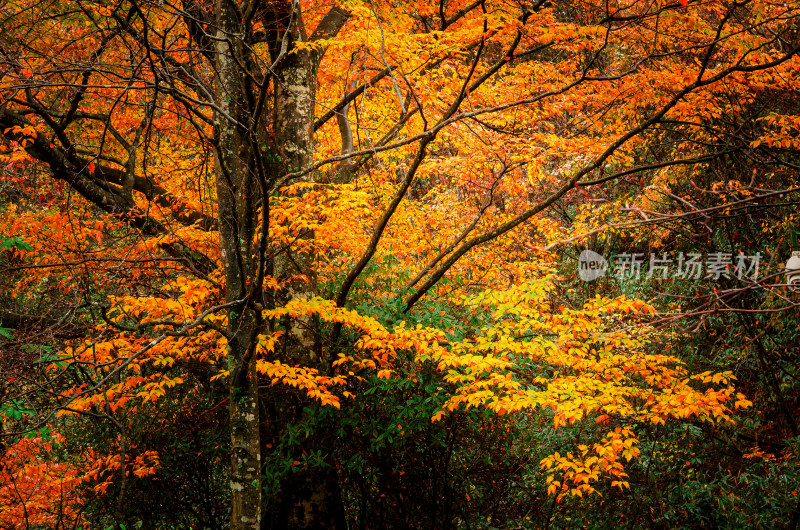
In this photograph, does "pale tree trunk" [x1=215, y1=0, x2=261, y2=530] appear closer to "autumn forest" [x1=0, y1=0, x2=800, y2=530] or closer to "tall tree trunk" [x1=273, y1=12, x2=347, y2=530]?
"autumn forest" [x1=0, y1=0, x2=800, y2=530]

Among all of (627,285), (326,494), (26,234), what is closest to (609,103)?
(627,285)

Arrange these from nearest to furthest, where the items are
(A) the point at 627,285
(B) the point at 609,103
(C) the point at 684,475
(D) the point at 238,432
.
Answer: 1. (D) the point at 238,432
2. (C) the point at 684,475
3. (B) the point at 609,103
4. (A) the point at 627,285

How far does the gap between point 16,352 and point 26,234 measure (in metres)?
2.05

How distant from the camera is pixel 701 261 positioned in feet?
33.4

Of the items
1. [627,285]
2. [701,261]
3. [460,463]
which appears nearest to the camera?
[460,463]

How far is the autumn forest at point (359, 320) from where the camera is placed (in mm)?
5184

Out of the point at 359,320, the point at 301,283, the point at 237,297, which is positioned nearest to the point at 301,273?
the point at 301,283

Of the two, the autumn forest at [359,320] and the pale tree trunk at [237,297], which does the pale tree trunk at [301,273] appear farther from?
the pale tree trunk at [237,297]

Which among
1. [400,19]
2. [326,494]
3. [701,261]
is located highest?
[400,19]

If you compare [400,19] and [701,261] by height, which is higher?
[400,19]

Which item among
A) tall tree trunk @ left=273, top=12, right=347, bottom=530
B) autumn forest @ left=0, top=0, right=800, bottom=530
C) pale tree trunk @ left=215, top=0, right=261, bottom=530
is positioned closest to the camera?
pale tree trunk @ left=215, top=0, right=261, bottom=530

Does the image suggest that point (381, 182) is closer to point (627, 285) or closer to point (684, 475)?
point (627, 285)

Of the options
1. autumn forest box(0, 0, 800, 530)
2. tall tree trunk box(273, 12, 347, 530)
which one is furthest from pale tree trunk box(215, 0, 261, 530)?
tall tree trunk box(273, 12, 347, 530)

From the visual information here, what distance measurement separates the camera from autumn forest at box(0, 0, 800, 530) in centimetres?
518
